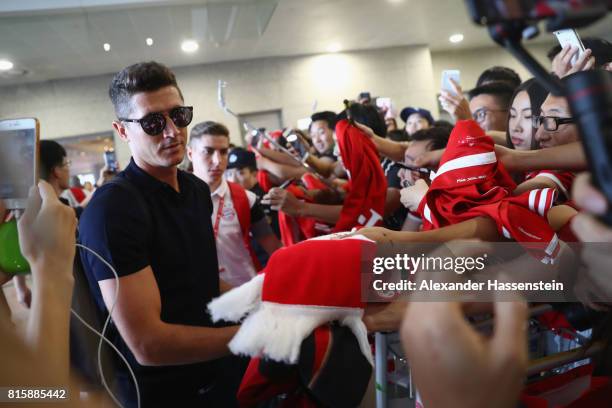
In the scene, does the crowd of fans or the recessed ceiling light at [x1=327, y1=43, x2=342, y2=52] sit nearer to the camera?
the crowd of fans

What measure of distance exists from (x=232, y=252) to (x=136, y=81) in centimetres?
116

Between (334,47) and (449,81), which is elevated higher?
(334,47)

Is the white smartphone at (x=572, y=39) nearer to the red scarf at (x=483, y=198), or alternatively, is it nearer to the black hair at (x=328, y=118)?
the red scarf at (x=483, y=198)

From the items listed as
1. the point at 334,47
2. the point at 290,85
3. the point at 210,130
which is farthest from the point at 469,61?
the point at 210,130

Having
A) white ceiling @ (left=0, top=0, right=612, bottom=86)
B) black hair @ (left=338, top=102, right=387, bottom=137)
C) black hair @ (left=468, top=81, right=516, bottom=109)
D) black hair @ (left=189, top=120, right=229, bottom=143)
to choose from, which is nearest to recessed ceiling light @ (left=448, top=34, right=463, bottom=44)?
white ceiling @ (left=0, top=0, right=612, bottom=86)

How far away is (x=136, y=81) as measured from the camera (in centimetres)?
138

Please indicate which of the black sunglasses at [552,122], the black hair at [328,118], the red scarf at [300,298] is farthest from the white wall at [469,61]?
the red scarf at [300,298]

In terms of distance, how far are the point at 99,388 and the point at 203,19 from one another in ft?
16.8

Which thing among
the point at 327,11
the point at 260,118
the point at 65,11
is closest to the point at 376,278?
the point at 65,11

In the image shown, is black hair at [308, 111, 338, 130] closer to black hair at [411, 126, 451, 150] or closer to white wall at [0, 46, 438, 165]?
black hair at [411, 126, 451, 150]

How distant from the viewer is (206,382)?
4.58 feet

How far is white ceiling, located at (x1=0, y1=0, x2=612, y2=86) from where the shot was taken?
189 inches

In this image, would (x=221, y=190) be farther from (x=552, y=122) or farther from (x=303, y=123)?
(x=303, y=123)

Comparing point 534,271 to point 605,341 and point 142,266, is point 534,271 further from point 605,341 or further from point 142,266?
point 142,266
